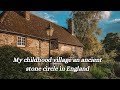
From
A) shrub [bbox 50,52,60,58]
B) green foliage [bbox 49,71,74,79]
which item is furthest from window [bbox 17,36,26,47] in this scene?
green foliage [bbox 49,71,74,79]

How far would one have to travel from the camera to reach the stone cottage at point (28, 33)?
566 inches

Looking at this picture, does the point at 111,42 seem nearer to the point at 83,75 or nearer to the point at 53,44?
the point at 83,75

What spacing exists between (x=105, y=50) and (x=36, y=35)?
4340mm

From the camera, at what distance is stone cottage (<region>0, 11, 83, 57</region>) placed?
14.4 metres

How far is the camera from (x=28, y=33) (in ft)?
51.8

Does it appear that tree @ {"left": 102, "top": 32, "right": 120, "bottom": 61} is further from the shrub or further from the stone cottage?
the shrub

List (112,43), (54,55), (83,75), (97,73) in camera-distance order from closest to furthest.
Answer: (83,75)
(97,73)
(54,55)
(112,43)

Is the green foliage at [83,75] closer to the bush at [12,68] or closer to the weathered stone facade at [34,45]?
the weathered stone facade at [34,45]

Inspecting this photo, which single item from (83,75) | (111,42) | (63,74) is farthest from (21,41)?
(111,42)

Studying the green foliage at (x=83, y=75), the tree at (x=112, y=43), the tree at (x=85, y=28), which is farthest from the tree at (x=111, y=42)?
the tree at (x=85, y=28)
